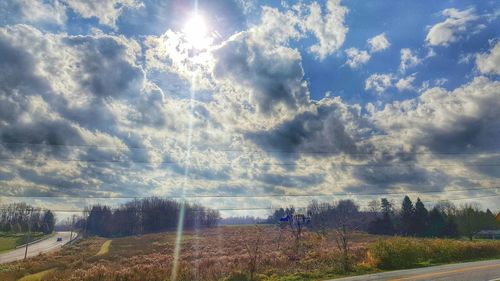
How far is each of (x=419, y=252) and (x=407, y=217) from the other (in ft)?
207

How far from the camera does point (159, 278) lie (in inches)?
997

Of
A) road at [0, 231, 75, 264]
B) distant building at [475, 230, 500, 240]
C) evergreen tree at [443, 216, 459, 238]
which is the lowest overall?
road at [0, 231, 75, 264]

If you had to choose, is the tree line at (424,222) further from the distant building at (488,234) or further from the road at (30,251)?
the road at (30,251)

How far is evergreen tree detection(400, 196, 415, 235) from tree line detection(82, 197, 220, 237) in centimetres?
5775

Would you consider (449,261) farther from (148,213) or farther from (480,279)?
(148,213)

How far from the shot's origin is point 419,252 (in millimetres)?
32938

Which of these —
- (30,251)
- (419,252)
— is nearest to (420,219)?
(419,252)

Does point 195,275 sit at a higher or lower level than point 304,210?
lower

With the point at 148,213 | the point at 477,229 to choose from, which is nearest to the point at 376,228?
the point at 477,229

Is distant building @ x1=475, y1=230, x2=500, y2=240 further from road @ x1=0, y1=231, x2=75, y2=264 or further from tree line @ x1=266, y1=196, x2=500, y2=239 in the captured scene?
road @ x1=0, y1=231, x2=75, y2=264

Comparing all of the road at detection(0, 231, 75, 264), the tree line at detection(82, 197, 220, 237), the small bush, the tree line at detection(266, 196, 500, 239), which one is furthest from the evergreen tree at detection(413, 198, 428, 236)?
the road at detection(0, 231, 75, 264)

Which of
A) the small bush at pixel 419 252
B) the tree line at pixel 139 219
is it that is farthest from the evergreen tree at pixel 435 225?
the tree line at pixel 139 219

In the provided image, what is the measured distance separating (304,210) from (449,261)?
26393 millimetres

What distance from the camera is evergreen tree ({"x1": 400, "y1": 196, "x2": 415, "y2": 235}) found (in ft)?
294
